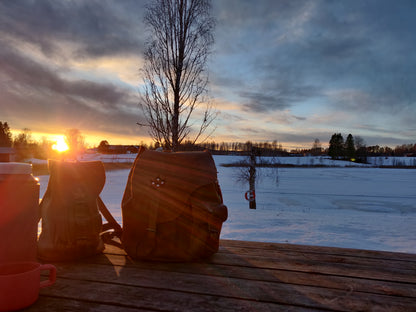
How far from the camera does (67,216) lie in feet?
5.45

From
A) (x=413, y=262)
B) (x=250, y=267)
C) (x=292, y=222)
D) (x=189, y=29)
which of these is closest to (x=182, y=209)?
(x=250, y=267)

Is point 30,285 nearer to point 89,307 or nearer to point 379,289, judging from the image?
point 89,307

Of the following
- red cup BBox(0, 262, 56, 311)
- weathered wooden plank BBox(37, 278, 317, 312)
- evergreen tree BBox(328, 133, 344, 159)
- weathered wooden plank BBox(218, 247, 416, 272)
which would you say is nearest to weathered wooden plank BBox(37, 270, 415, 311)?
weathered wooden plank BBox(37, 278, 317, 312)

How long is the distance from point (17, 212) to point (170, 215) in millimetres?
786

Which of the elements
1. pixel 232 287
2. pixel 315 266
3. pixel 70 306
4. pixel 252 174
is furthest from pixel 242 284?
pixel 252 174

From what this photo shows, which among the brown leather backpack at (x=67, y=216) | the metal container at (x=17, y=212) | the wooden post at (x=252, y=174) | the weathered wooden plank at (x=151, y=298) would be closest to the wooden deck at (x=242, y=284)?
the weathered wooden plank at (x=151, y=298)

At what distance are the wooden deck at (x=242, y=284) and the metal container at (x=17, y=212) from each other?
0.22 metres

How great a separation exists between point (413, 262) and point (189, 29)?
251 inches

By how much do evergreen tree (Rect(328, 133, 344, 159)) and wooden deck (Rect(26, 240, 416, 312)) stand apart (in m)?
108

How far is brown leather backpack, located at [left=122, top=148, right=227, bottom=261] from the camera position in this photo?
5.51 feet

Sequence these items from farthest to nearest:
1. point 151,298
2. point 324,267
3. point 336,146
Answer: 1. point 336,146
2. point 324,267
3. point 151,298

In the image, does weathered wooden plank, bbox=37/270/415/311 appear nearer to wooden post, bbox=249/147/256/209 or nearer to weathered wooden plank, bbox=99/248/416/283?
weathered wooden plank, bbox=99/248/416/283

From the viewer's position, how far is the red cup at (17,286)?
1.00 m

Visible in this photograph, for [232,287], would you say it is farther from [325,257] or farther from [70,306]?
[325,257]
